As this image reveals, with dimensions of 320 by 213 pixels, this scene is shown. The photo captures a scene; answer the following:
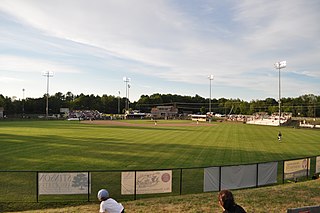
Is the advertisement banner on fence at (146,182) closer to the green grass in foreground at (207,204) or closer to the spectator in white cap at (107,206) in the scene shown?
the green grass in foreground at (207,204)

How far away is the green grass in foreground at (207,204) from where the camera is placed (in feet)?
36.8

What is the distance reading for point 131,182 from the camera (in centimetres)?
1353

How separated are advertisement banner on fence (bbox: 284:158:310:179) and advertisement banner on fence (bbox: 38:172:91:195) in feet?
36.3

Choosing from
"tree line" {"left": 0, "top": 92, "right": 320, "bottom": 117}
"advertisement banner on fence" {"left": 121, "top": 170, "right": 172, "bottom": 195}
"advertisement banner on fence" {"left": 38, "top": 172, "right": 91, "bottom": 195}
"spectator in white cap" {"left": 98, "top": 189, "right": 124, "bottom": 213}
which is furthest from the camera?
"tree line" {"left": 0, "top": 92, "right": 320, "bottom": 117}

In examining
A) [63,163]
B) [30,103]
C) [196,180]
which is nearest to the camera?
[196,180]

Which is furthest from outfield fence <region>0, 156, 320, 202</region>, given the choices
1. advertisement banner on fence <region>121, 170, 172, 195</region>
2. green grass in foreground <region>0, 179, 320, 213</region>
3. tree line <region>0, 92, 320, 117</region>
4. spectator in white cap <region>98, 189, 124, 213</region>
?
tree line <region>0, 92, 320, 117</region>

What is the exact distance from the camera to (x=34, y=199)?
1351 cm

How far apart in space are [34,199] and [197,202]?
23.6ft

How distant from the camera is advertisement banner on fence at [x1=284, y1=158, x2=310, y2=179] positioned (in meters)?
17.4

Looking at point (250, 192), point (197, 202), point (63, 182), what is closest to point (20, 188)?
point (63, 182)

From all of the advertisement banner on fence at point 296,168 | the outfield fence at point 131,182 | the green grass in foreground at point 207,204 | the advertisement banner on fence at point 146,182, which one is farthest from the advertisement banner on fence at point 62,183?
the advertisement banner on fence at point 296,168

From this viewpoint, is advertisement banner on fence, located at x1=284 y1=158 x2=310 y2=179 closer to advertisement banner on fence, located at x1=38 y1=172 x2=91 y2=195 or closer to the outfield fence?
the outfield fence

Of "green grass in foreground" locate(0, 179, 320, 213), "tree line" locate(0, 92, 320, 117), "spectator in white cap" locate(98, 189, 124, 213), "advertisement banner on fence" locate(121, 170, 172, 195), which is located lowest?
"green grass in foreground" locate(0, 179, 320, 213)

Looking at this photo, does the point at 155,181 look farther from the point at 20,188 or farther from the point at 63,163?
the point at 63,163
